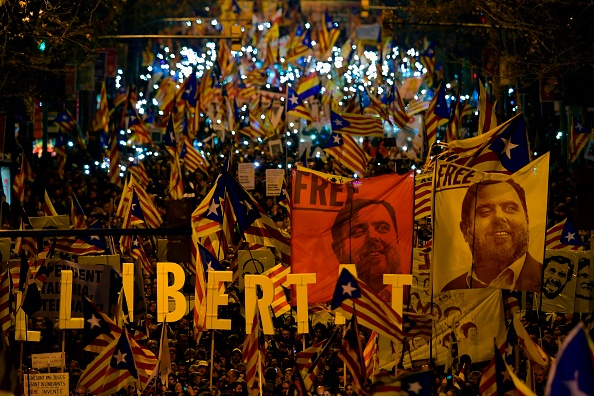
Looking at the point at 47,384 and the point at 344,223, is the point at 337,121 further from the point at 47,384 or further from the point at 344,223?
the point at 47,384

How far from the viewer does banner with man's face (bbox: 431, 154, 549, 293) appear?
14.7m

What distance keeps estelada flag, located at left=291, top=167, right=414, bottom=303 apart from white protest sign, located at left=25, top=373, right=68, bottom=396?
9.82ft

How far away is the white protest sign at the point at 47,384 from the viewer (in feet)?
49.8

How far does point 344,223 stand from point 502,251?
1.96 m

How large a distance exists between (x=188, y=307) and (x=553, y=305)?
532cm

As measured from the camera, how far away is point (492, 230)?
14.8 meters

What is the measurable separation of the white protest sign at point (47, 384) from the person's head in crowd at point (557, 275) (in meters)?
6.98

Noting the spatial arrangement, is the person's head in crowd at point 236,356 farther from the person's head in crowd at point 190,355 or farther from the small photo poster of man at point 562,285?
the small photo poster of man at point 562,285

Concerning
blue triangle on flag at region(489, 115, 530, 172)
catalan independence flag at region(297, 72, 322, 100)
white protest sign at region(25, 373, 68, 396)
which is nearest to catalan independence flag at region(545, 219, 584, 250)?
blue triangle on flag at region(489, 115, 530, 172)

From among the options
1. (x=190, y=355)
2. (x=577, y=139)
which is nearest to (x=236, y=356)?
(x=190, y=355)

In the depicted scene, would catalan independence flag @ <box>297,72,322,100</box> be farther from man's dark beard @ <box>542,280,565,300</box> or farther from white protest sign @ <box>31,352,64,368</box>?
white protest sign @ <box>31,352,64,368</box>

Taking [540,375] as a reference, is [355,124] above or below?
above

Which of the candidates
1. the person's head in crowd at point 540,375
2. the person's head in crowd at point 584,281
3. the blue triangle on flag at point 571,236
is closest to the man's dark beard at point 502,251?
the person's head in crowd at point 540,375

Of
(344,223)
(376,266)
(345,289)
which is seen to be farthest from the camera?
(344,223)
